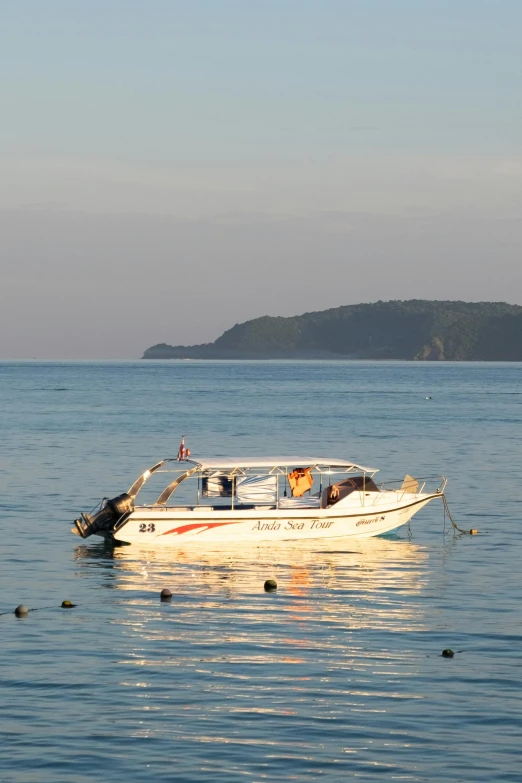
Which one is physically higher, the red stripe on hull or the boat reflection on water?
the red stripe on hull

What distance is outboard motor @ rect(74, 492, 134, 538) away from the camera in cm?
4125

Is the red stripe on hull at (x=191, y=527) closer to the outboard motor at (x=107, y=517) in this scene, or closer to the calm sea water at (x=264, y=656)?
the calm sea water at (x=264, y=656)

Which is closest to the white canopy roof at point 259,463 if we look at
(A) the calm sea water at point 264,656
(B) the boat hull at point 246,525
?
(B) the boat hull at point 246,525

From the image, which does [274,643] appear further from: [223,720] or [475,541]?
[475,541]

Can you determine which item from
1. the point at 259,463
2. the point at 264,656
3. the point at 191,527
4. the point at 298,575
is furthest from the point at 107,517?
the point at 264,656

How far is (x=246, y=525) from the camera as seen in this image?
4172 centimetres

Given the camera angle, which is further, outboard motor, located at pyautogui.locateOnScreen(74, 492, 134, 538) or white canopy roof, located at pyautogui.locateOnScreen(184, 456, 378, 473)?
white canopy roof, located at pyautogui.locateOnScreen(184, 456, 378, 473)

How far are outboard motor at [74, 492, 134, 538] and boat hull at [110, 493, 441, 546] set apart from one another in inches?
17.3

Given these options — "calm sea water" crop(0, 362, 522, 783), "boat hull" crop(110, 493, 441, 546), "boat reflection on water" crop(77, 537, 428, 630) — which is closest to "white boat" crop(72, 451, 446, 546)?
"boat hull" crop(110, 493, 441, 546)

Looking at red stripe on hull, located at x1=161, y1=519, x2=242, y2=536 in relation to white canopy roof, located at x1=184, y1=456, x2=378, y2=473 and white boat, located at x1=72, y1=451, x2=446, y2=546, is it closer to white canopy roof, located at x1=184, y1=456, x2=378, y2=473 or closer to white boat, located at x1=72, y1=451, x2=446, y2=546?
white boat, located at x1=72, y1=451, x2=446, y2=546

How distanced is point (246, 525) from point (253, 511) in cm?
54

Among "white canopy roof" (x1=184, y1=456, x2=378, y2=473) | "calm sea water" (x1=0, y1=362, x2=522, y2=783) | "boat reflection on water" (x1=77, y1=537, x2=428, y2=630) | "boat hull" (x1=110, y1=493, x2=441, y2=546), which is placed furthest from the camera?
"white canopy roof" (x1=184, y1=456, x2=378, y2=473)

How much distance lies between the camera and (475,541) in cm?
4366

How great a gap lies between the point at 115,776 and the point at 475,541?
27.2 m
